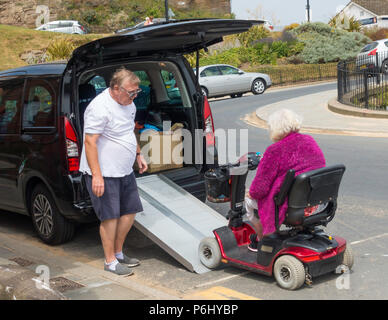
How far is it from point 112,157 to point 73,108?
0.83 metres

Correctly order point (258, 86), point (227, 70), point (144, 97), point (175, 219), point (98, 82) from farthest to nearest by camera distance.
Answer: point (258, 86)
point (227, 70)
point (144, 97)
point (98, 82)
point (175, 219)

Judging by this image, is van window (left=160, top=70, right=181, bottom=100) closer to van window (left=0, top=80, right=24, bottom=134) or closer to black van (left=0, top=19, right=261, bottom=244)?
black van (left=0, top=19, right=261, bottom=244)

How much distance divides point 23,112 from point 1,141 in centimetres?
49

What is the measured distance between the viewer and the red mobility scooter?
15.9 ft

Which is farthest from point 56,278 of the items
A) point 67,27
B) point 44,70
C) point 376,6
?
point 376,6

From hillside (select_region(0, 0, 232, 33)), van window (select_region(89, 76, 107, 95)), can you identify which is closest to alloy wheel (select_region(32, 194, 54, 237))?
van window (select_region(89, 76, 107, 95))

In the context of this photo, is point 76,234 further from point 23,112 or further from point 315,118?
point 315,118

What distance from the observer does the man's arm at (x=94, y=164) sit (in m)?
5.30

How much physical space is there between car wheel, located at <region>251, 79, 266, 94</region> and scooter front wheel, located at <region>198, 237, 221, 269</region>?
74.6 feet

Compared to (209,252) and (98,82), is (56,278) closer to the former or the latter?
(209,252)

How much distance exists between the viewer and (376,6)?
92750 mm

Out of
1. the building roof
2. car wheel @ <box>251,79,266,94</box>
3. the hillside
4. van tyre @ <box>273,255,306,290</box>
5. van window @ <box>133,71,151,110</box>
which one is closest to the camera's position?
van tyre @ <box>273,255,306,290</box>

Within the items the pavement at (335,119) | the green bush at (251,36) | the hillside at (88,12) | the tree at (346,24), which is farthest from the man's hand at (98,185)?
the hillside at (88,12)

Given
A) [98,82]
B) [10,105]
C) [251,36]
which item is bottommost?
[10,105]
